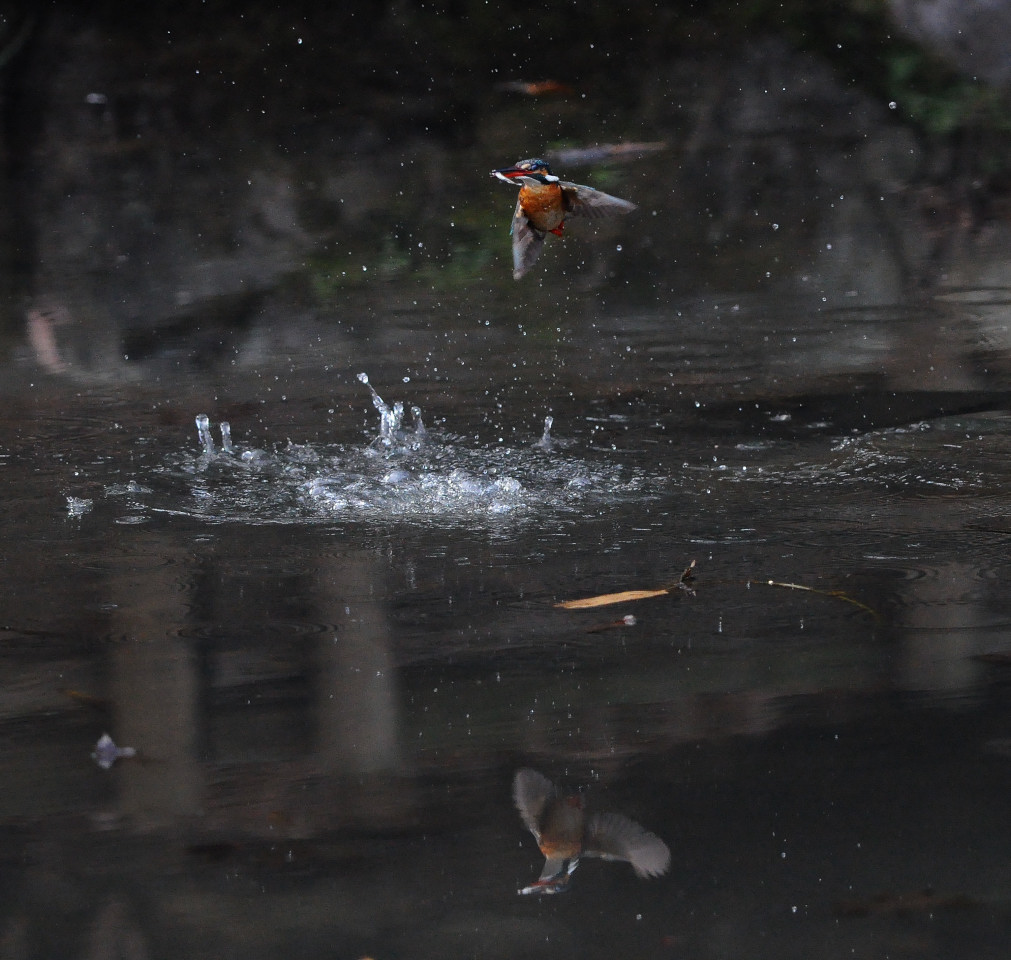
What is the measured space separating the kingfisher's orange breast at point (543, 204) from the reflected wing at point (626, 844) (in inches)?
78.9

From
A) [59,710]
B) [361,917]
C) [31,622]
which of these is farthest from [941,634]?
[31,622]

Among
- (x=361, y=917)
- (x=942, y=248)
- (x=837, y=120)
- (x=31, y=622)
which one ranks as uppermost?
(x=837, y=120)

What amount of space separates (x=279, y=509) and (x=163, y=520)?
322 millimetres

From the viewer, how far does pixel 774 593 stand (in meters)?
3.33

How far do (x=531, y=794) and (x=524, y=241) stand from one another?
6.61ft

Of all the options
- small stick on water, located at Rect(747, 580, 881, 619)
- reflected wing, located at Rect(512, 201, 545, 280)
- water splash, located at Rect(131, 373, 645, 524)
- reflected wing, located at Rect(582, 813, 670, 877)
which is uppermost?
reflected wing, located at Rect(512, 201, 545, 280)

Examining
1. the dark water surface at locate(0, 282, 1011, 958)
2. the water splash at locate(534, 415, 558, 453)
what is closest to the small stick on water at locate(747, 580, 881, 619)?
the dark water surface at locate(0, 282, 1011, 958)

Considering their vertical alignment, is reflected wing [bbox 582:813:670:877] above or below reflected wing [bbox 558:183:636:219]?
below

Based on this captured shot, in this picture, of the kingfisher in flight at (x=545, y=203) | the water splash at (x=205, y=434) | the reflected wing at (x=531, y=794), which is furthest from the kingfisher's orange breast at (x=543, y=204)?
the reflected wing at (x=531, y=794)

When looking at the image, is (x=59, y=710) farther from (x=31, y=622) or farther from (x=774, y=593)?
(x=774, y=593)

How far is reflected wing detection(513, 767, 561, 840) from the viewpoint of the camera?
Answer: 94.9 inches

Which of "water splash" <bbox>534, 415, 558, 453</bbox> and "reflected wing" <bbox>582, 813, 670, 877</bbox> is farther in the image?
"water splash" <bbox>534, 415, 558, 453</bbox>

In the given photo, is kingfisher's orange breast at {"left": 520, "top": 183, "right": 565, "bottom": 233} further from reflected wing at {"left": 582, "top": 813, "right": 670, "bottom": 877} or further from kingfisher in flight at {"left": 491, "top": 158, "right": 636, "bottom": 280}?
reflected wing at {"left": 582, "top": 813, "right": 670, "bottom": 877}

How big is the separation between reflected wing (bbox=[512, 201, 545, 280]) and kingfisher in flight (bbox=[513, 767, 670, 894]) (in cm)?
196
